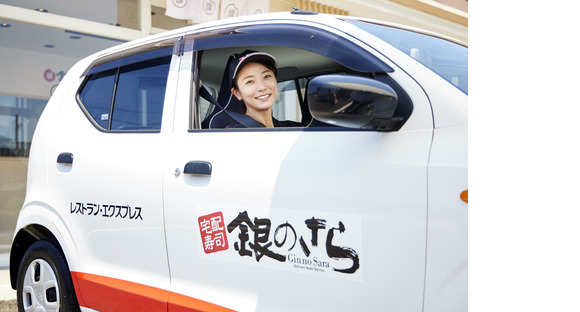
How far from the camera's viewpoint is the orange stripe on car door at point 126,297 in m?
2.53

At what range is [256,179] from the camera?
7.55 ft

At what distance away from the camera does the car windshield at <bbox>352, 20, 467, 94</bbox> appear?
2127mm

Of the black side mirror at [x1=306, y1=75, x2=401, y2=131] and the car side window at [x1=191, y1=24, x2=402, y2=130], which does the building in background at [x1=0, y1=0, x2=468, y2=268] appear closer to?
the car side window at [x1=191, y1=24, x2=402, y2=130]

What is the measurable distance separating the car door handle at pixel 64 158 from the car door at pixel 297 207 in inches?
32.8

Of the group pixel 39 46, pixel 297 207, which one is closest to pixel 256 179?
pixel 297 207

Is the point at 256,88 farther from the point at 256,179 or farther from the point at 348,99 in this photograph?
the point at 348,99

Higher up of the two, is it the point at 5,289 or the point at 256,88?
the point at 256,88

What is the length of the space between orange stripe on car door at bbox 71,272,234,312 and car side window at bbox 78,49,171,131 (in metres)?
0.75

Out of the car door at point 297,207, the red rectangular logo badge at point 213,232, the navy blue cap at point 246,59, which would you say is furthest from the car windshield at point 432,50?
the red rectangular logo badge at point 213,232

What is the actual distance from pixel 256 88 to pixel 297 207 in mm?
1032

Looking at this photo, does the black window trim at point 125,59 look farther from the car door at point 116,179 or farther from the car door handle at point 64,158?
the car door handle at point 64,158

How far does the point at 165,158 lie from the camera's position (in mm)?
2699

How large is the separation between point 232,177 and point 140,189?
606mm

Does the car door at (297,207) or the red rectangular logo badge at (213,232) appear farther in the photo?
the red rectangular logo badge at (213,232)
